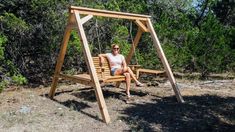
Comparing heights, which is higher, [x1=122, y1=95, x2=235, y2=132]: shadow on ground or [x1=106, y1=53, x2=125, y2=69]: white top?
[x1=106, y1=53, x2=125, y2=69]: white top

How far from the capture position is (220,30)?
1107cm

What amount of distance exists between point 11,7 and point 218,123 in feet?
22.1

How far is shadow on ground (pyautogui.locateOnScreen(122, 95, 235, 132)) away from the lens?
225 inches

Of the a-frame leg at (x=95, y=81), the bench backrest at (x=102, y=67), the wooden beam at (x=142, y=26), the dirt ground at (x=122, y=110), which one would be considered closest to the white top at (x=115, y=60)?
the bench backrest at (x=102, y=67)

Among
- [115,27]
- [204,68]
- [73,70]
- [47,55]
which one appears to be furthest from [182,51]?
[47,55]

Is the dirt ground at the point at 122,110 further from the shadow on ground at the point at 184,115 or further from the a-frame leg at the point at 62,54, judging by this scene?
the a-frame leg at the point at 62,54

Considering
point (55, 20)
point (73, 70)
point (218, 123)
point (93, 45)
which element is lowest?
point (218, 123)

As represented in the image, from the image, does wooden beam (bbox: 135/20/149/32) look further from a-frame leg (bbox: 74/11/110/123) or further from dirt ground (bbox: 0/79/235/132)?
a-frame leg (bbox: 74/11/110/123)

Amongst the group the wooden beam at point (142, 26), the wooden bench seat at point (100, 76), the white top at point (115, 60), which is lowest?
the wooden bench seat at point (100, 76)

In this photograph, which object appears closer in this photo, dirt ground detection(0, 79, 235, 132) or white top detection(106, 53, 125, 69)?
dirt ground detection(0, 79, 235, 132)

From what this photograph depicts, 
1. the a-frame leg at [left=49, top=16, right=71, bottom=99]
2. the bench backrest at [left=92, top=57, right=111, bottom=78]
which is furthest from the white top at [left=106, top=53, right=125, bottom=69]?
the a-frame leg at [left=49, top=16, right=71, bottom=99]

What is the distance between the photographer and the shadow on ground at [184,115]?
5.73m

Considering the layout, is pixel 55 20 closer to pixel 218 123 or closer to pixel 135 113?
pixel 135 113

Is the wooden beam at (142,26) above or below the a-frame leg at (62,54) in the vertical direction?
above
